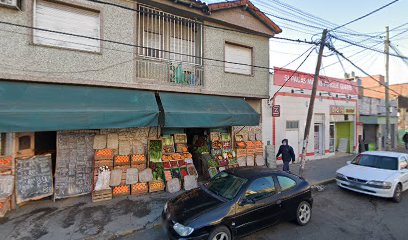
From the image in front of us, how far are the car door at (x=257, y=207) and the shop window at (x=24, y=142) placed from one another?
21.0 feet

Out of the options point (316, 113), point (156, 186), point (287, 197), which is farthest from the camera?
point (316, 113)

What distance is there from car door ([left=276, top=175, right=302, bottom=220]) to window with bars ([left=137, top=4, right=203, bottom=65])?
4921 mm

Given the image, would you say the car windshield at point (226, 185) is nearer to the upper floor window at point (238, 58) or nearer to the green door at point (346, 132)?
the upper floor window at point (238, 58)

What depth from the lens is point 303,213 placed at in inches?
197

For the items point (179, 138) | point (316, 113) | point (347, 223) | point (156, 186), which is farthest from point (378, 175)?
point (156, 186)

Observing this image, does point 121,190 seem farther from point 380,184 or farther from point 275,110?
point 380,184

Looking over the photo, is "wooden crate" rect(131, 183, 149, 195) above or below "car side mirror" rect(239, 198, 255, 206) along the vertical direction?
below

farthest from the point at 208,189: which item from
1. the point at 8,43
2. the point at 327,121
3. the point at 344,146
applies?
the point at 344,146

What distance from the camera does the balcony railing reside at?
23.5 ft

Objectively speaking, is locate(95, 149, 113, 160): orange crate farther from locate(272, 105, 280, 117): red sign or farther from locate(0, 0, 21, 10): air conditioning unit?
locate(272, 105, 280, 117): red sign

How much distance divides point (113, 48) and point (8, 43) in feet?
8.05

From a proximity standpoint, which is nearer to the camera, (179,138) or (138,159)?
(138,159)

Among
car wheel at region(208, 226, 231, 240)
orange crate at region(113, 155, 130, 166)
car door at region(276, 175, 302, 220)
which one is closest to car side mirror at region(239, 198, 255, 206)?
car wheel at region(208, 226, 231, 240)

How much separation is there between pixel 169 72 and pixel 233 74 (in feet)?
9.24
